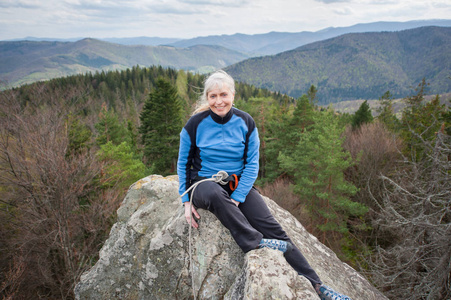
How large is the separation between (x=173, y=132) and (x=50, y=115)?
28.4 feet

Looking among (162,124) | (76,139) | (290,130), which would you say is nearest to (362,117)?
(290,130)

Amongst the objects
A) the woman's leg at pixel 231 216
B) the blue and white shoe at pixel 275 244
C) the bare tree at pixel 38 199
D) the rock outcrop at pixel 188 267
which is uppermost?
the woman's leg at pixel 231 216

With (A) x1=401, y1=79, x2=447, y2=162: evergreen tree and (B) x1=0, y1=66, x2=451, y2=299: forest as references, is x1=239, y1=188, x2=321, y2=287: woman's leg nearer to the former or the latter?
(B) x1=0, y1=66, x2=451, y2=299: forest

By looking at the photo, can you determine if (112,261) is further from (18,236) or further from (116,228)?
(18,236)

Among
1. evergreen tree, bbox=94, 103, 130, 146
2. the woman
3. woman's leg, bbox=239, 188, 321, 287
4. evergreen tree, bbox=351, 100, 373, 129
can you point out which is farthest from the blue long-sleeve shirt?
evergreen tree, bbox=351, 100, 373, 129

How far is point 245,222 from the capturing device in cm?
294

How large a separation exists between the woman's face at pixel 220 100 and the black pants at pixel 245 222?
982mm

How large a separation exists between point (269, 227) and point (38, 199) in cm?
1038

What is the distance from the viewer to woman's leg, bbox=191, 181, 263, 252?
286 cm

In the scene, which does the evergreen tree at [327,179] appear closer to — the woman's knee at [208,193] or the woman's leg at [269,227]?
the woman's leg at [269,227]

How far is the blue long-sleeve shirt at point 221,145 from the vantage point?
327 centimetres

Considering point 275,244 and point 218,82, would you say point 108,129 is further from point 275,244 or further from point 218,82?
point 275,244

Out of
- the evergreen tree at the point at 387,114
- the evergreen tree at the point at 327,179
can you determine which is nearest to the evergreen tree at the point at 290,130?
the evergreen tree at the point at 327,179

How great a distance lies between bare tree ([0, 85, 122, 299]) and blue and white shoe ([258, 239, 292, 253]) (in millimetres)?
8713
